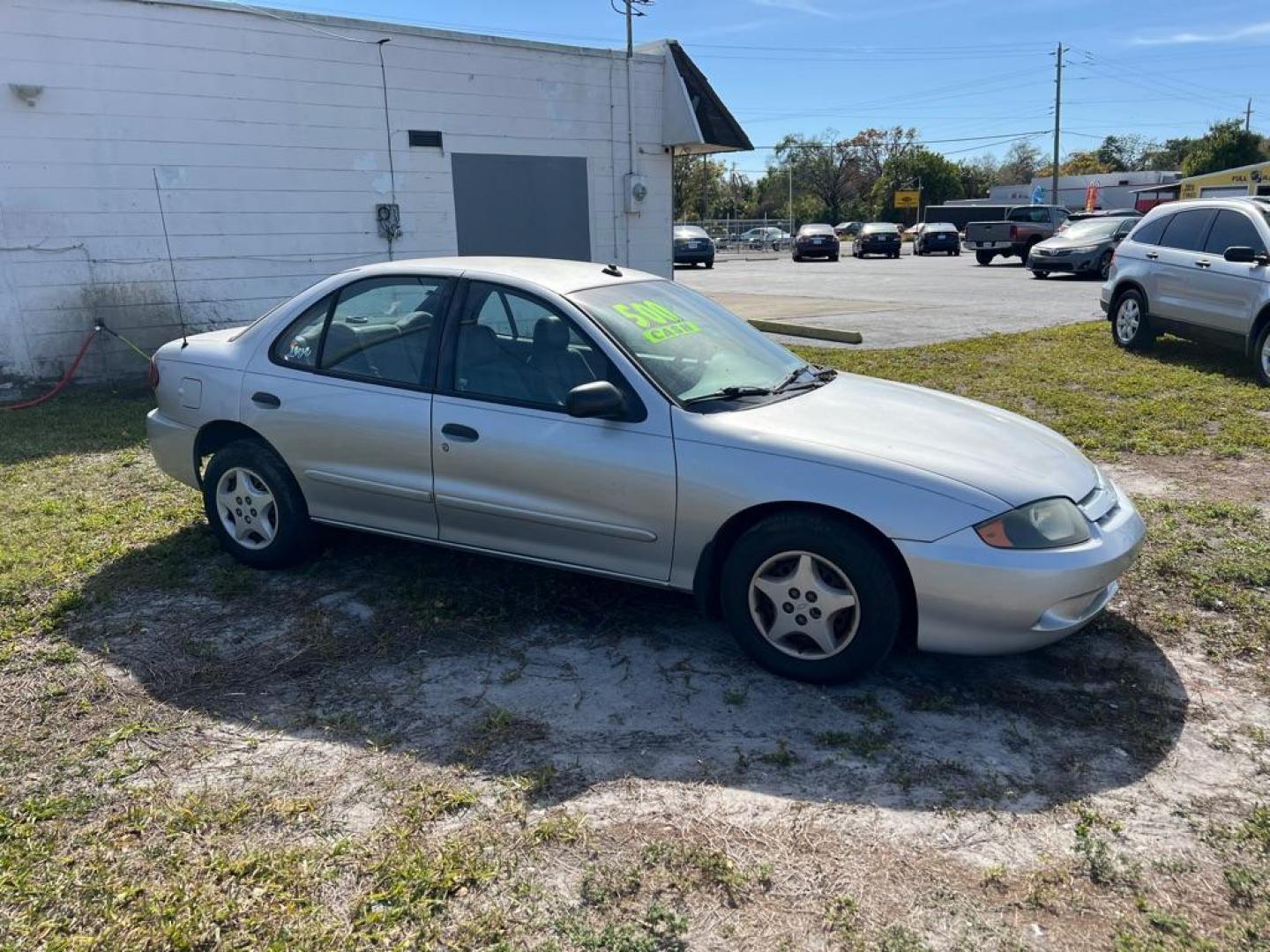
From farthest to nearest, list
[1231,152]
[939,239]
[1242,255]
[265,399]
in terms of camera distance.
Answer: [1231,152] < [939,239] < [1242,255] < [265,399]

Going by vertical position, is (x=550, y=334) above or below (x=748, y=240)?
above

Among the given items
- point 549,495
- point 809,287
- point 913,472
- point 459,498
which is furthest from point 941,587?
point 809,287

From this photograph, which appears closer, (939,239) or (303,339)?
(303,339)

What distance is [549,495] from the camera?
3990 mm

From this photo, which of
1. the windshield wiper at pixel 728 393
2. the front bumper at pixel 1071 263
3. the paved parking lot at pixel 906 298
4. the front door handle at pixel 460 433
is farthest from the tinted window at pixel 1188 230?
the front bumper at pixel 1071 263

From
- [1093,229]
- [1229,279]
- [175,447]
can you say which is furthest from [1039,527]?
[1093,229]

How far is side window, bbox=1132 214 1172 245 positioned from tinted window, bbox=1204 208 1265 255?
2.47 ft

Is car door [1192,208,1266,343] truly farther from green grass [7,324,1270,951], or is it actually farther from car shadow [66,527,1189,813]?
car shadow [66,527,1189,813]

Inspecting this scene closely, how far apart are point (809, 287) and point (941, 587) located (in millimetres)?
20427

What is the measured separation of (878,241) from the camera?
38.5 meters

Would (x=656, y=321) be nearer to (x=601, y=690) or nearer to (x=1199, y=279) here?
(x=601, y=690)

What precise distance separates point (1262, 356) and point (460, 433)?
806 centimetres

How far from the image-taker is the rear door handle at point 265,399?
466 cm

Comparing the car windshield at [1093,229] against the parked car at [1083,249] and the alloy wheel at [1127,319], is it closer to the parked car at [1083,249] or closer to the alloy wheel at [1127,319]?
the parked car at [1083,249]
